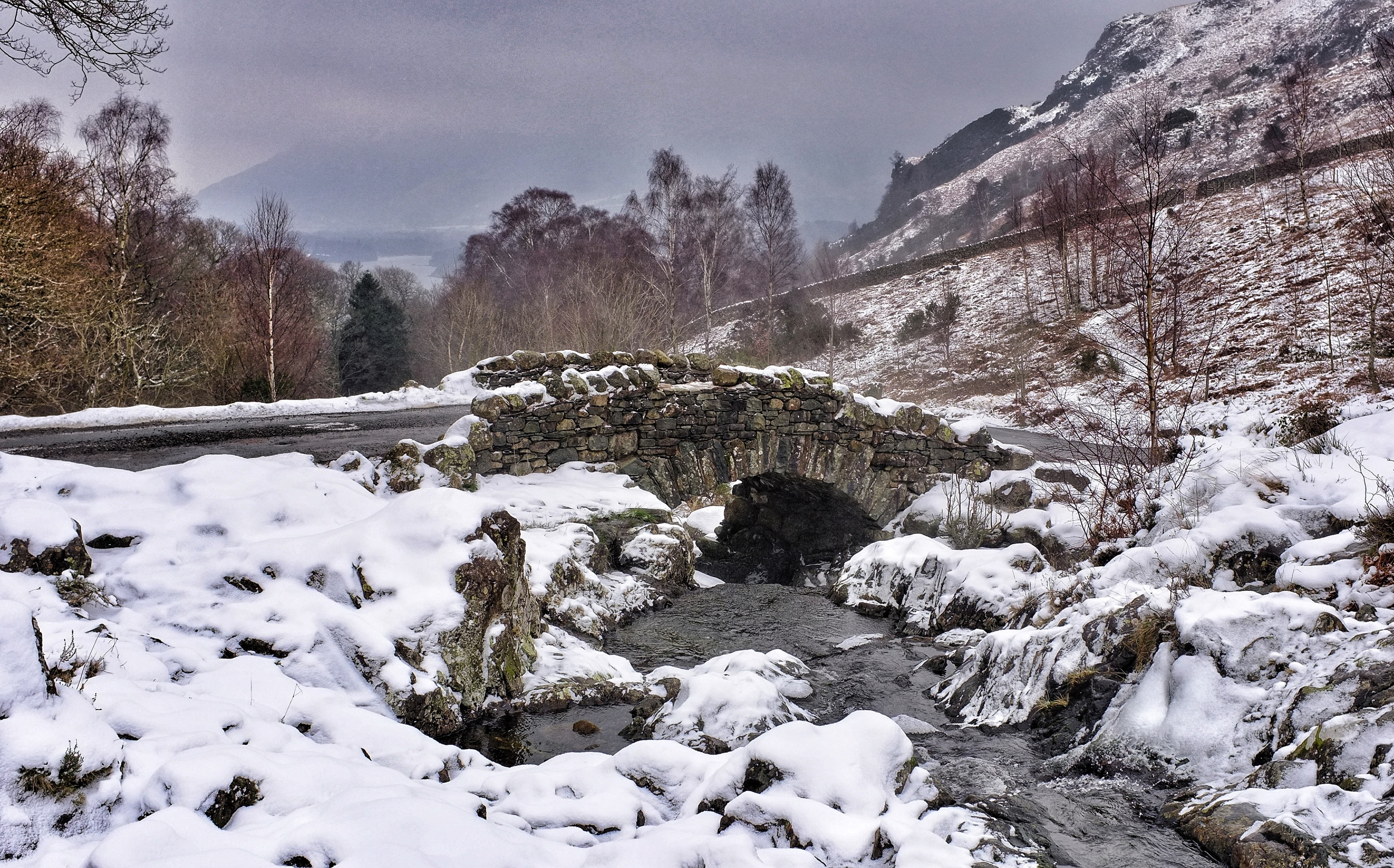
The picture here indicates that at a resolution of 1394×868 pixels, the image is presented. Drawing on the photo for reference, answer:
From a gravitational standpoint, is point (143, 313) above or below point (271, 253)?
below

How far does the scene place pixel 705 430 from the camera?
10.9 meters

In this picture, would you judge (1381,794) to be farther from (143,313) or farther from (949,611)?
(143,313)

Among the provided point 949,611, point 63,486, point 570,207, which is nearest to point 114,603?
point 63,486

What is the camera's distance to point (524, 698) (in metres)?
5.16

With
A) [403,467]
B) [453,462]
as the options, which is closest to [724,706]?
[403,467]

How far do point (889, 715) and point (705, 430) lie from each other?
19.8 ft

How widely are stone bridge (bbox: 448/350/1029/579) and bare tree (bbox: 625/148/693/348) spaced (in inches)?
506

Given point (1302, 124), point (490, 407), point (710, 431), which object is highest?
point (1302, 124)

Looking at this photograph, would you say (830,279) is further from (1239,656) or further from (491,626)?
(1239,656)

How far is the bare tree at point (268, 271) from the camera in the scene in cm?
2119

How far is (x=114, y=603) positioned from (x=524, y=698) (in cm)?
250

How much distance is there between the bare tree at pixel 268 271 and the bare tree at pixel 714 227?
13316 mm

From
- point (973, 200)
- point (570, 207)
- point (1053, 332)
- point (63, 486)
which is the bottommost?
point (63, 486)

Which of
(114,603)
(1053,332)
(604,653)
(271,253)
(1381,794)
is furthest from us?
(1053,332)
